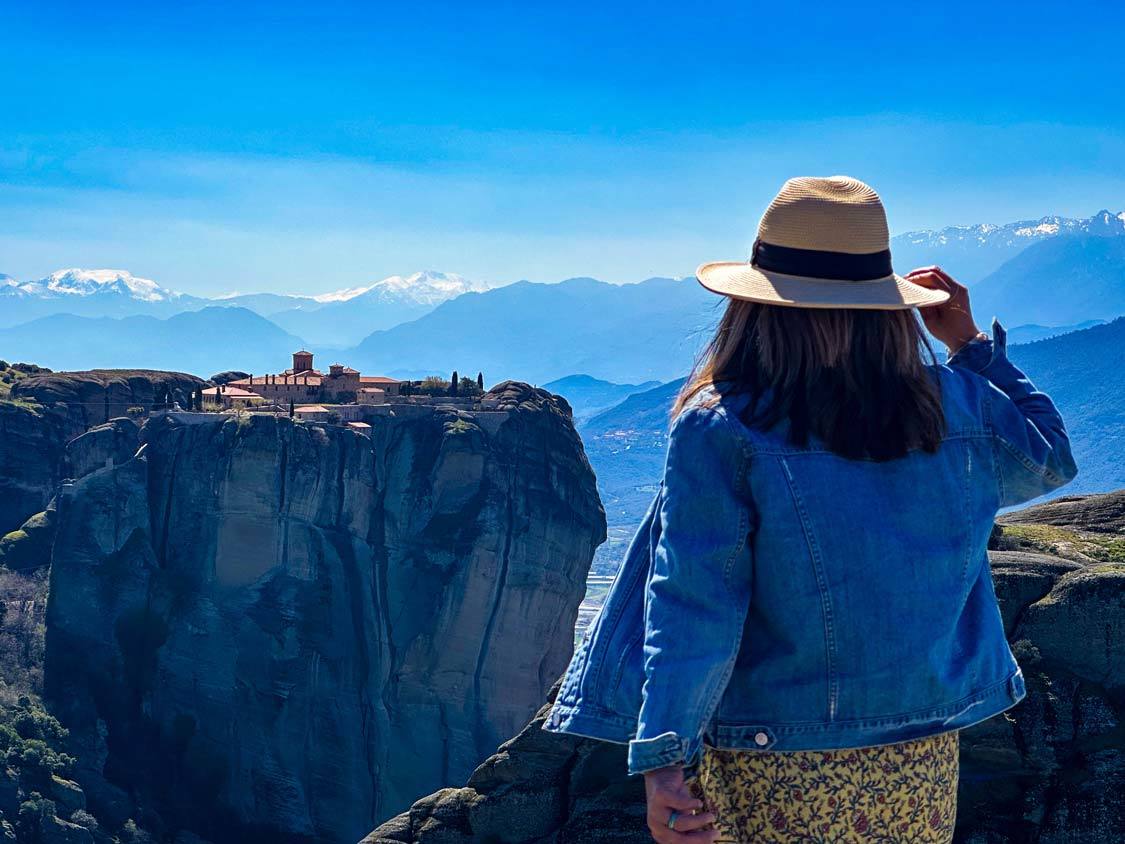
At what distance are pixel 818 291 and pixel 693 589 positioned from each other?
30.9 inches

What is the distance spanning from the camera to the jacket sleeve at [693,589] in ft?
9.96

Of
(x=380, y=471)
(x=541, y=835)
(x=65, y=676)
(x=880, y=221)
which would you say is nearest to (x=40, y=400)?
(x=65, y=676)

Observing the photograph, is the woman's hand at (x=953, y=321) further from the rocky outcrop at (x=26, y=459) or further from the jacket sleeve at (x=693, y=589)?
the rocky outcrop at (x=26, y=459)

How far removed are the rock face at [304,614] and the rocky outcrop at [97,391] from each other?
10197 mm

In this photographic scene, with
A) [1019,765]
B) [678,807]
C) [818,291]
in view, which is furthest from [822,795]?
[1019,765]

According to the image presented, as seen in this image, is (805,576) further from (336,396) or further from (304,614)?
(336,396)

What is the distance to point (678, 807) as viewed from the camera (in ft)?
10.0

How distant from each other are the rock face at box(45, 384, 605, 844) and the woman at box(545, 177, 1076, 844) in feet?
148

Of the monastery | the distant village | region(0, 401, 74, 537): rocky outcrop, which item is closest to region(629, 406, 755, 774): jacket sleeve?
the distant village

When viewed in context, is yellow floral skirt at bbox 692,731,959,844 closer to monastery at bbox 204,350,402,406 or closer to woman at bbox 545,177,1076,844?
woman at bbox 545,177,1076,844

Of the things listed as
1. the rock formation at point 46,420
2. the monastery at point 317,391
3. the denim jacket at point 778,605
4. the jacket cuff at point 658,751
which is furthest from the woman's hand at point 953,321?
the rock formation at point 46,420

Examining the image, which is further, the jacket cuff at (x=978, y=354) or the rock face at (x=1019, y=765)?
the rock face at (x=1019, y=765)

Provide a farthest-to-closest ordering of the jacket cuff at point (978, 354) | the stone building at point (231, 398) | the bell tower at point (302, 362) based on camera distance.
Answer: the bell tower at point (302, 362) < the stone building at point (231, 398) < the jacket cuff at point (978, 354)

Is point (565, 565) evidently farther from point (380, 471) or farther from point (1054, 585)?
point (1054, 585)
